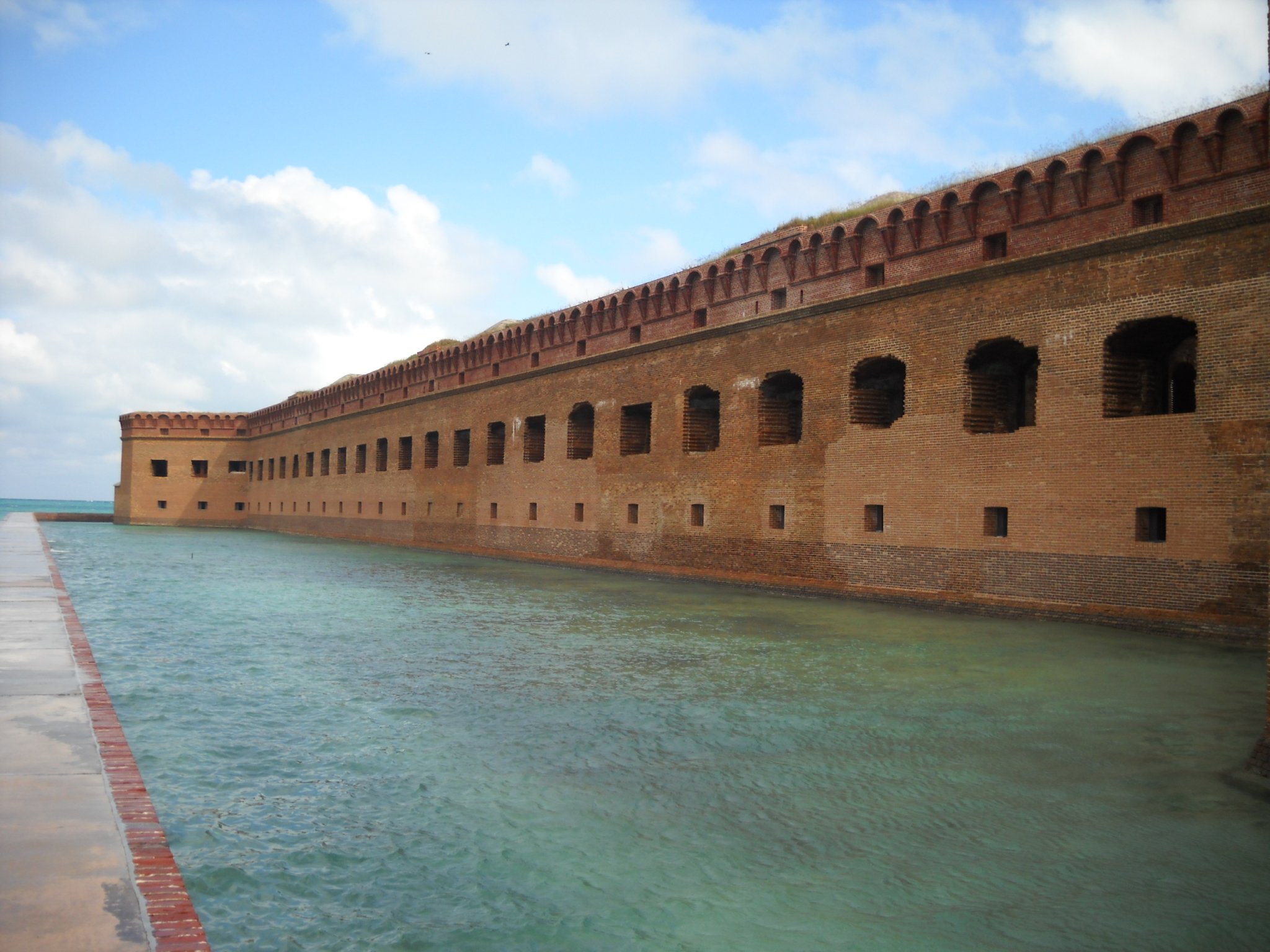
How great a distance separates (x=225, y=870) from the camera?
359cm

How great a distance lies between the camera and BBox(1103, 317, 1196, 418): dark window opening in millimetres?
11398

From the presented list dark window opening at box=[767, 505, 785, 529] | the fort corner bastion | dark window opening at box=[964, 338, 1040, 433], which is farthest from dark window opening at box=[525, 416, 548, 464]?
dark window opening at box=[964, 338, 1040, 433]

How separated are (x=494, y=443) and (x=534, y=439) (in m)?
2.05

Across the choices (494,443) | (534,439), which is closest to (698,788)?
(534,439)

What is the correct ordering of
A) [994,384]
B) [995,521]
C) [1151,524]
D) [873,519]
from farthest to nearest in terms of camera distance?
1. [873,519]
2. [994,384]
3. [995,521]
4. [1151,524]

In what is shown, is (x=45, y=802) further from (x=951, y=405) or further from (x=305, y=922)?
(x=951, y=405)

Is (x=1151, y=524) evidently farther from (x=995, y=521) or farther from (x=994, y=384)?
(x=994, y=384)

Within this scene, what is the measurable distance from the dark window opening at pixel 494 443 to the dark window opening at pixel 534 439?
151cm

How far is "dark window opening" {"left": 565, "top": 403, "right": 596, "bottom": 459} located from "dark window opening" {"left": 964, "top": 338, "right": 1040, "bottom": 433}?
10540mm

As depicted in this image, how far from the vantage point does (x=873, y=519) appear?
14.4m

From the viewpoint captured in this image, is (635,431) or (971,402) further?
(635,431)

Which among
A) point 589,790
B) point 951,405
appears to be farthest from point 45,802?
point 951,405

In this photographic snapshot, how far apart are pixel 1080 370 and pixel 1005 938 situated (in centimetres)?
981

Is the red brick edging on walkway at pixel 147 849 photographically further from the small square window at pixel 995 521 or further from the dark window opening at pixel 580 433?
the dark window opening at pixel 580 433
